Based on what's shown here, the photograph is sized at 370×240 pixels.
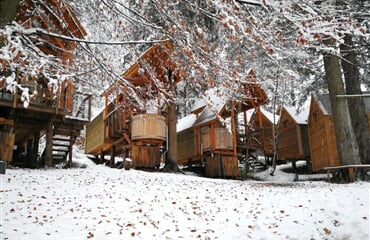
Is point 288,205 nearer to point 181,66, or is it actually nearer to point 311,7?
point 181,66

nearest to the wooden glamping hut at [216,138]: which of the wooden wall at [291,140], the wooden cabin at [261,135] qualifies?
the wooden cabin at [261,135]

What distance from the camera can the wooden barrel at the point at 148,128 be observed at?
15.2 meters

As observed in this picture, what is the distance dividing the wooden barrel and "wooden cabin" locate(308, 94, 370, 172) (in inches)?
341

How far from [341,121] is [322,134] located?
8.21 m

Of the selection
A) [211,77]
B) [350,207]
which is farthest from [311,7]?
[350,207]

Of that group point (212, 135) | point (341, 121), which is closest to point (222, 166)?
point (212, 135)

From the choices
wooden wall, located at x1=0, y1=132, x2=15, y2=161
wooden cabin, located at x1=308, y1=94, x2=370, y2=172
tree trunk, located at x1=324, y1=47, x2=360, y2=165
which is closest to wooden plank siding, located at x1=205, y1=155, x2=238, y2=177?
wooden cabin, located at x1=308, y1=94, x2=370, y2=172

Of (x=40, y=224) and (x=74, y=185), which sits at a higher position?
(x=74, y=185)

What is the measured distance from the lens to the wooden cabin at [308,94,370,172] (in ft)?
57.8

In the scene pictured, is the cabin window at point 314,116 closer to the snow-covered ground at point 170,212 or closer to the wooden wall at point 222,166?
the wooden wall at point 222,166

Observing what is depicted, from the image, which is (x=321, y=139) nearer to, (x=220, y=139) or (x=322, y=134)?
(x=322, y=134)

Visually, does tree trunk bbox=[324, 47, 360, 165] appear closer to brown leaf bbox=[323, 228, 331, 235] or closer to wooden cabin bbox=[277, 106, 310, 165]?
brown leaf bbox=[323, 228, 331, 235]

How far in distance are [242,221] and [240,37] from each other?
398cm

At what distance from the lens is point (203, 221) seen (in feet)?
21.9
